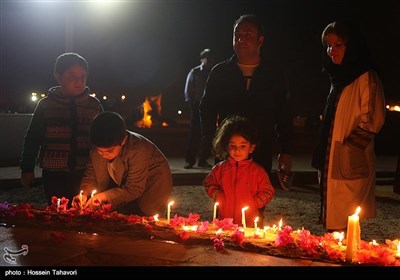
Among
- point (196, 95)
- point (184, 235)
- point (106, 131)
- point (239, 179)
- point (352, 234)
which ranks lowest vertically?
point (184, 235)

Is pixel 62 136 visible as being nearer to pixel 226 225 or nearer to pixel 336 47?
pixel 226 225

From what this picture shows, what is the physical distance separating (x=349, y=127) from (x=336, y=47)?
2.05 feet

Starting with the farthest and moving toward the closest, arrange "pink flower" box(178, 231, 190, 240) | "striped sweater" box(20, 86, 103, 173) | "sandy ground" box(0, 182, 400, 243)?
"sandy ground" box(0, 182, 400, 243) → "striped sweater" box(20, 86, 103, 173) → "pink flower" box(178, 231, 190, 240)

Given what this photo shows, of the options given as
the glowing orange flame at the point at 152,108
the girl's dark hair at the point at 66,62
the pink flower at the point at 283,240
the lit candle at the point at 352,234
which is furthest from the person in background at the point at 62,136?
the glowing orange flame at the point at 152,108

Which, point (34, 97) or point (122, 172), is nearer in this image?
point (122, 172)

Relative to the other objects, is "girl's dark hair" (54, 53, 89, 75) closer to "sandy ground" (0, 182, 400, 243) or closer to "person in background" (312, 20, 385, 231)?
"person in background" (312, 20, 385, 231)

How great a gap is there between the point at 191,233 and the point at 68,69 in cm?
199

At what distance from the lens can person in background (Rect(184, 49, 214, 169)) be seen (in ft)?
31.7

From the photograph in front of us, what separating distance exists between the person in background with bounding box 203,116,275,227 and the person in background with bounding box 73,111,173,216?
0.54 meters

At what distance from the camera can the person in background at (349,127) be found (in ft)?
12.7

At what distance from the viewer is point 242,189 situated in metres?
4.31

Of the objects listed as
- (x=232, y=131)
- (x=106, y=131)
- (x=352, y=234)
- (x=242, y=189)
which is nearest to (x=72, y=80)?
(x=106, y=131)

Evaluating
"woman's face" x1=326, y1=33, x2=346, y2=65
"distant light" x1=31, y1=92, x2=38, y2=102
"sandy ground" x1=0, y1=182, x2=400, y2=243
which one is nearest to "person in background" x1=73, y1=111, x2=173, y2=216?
"woman's face" x1=326, y1=33, x2=346, y2=65

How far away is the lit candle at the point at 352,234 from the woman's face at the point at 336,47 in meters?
1.49
